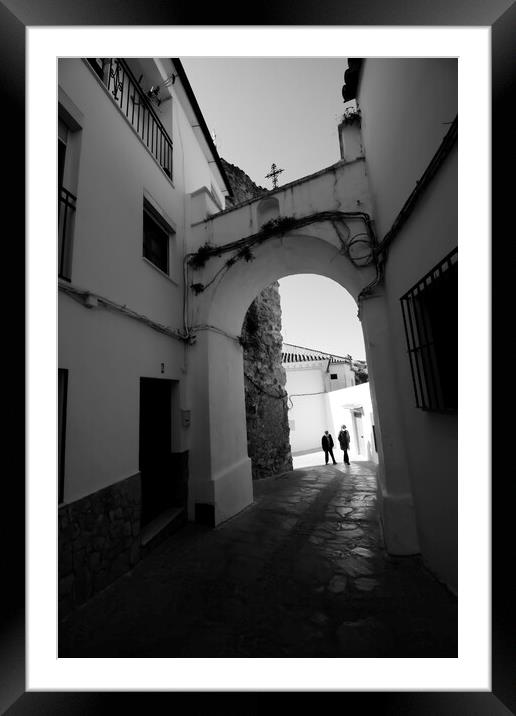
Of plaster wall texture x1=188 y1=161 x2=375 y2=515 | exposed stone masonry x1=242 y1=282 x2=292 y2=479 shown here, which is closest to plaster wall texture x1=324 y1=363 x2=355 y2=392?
exposed stone masonry x1=242 y1=282 x2=292 y2=479

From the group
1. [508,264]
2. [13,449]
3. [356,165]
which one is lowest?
[13,449]

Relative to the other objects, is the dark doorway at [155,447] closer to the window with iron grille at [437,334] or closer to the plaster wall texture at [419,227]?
the plaster wall texture at [419,227]

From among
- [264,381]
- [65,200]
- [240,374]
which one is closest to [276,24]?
[65,200]

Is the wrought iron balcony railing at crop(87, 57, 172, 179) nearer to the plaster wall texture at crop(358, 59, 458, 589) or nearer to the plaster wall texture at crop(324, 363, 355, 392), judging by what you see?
the plaster wall texture at crop(358, 59, 458, 589)

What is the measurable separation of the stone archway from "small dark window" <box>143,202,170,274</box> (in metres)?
0.78

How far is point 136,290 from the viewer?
161 inches

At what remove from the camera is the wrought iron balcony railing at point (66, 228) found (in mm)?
2948

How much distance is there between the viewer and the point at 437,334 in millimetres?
2531

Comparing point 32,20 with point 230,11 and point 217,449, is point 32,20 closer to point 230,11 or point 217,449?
point 230,11

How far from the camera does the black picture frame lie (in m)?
1.10

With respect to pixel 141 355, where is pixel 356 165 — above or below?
above

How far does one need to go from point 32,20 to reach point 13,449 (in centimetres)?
177

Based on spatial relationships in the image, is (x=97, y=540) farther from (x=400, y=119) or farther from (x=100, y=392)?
(x=400, y=119)

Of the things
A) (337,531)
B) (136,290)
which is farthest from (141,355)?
(337,531)
